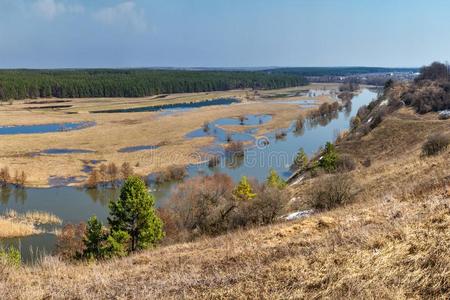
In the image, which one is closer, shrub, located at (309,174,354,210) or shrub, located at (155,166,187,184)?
shrub, located at (309,174,354,210)

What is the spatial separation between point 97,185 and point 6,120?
5366cm

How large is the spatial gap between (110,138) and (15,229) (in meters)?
37.2

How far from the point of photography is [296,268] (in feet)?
18.3

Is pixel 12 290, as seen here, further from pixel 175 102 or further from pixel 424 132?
pixel 175 102

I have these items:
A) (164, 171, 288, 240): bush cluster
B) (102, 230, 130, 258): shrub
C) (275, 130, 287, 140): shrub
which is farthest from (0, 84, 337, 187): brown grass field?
(102, 230, 130, 258): shrub

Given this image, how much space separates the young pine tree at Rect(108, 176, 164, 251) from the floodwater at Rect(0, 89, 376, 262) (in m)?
4.37

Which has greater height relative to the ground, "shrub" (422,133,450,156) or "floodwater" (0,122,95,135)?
"shrub" (422,133,450,156)

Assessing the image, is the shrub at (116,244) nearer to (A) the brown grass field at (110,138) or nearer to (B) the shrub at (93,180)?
(B) the shrub at (93,180)

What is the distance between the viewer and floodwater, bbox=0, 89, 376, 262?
3322cm

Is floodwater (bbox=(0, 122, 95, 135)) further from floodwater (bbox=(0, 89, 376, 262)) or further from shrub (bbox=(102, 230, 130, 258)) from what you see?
shrub (bbox=(102, 230, 130, 258))

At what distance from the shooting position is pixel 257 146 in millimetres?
60656

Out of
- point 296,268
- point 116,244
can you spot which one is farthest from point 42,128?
point 296,268

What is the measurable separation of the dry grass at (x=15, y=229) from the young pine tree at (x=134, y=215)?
13.3 metres

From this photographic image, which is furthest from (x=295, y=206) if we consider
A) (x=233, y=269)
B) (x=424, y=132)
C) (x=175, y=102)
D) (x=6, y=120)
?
(x=175, y=102)
